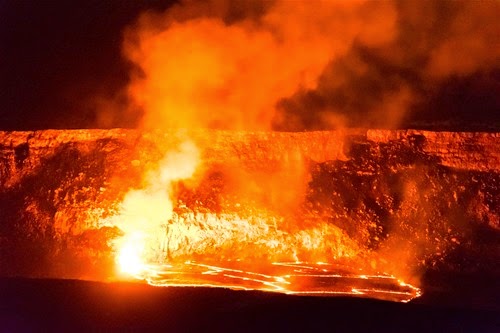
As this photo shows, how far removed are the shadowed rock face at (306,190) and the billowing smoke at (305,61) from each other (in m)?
0.69

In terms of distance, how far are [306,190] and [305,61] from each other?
14.8 ft

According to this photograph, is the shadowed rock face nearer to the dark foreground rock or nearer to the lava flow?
the lava flow

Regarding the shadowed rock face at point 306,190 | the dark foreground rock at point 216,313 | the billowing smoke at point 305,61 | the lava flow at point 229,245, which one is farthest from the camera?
the billowing smoke at point 305,61

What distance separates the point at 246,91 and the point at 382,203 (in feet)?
14.7

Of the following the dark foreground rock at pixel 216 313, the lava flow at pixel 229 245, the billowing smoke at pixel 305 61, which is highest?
the billowing smoke at pixel 305 61

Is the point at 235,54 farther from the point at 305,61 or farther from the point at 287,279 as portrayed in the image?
the point at 287,279

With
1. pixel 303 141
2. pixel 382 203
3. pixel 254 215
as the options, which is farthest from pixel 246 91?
pixel 382 203

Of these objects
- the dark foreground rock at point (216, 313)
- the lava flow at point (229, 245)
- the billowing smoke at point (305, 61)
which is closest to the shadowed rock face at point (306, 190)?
the lava flow at point (229, 245)

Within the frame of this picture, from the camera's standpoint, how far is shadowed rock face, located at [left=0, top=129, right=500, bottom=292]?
8422mm

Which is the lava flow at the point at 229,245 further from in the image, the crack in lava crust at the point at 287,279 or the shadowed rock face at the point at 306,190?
the shadowed rock face at the point at 306,190

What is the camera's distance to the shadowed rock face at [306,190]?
8.42m

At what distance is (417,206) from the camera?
28.8 feet

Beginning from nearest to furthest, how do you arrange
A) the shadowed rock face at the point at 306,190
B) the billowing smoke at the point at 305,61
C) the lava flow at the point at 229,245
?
the lava flow at the point at 229,245, the shadowed rock face at the point at 306,190, the billowing smoke at the point at 305,61

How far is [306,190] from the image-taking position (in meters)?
9.27
